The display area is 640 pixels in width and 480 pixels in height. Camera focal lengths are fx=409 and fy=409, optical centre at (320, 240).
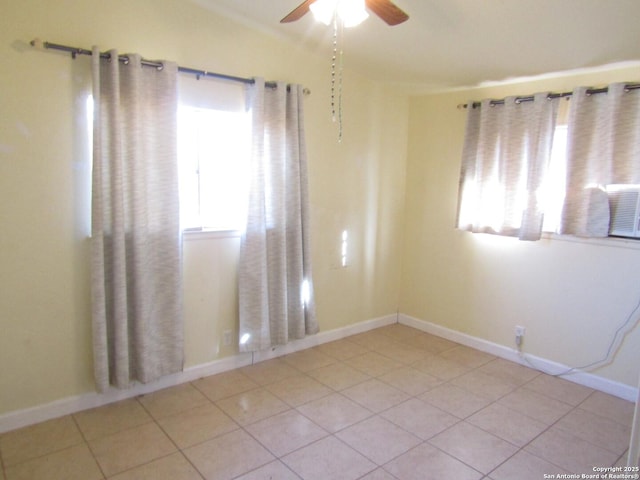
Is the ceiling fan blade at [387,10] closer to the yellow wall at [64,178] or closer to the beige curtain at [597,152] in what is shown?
the yellow wall at [64,178]

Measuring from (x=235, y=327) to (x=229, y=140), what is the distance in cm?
142

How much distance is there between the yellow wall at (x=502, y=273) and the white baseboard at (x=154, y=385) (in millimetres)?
919

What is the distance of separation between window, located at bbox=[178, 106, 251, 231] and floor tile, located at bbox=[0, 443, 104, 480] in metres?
1.45

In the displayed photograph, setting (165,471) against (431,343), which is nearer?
(165,471)

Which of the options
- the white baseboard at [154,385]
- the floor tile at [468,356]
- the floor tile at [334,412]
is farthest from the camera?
the floor tile at [468,356]

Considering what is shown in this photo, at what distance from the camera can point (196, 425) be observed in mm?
2449

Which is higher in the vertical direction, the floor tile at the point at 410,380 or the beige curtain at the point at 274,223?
the beige curtain at the point at 274,223

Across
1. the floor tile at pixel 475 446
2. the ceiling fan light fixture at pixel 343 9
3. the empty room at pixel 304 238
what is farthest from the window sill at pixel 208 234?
the floor tile at pixel 475 446

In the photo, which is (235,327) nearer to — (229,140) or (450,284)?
(229,140)

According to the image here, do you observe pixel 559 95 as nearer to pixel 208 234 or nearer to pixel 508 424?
pixel 508 424

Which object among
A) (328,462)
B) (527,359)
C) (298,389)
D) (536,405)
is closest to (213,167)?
(298,389)

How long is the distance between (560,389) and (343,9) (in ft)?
9.53

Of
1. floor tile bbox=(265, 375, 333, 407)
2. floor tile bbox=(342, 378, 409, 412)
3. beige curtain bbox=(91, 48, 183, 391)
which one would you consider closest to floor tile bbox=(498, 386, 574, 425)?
floor tile bbox=(342, 378, 409, 412)

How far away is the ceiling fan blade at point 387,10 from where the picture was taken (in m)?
1.80
